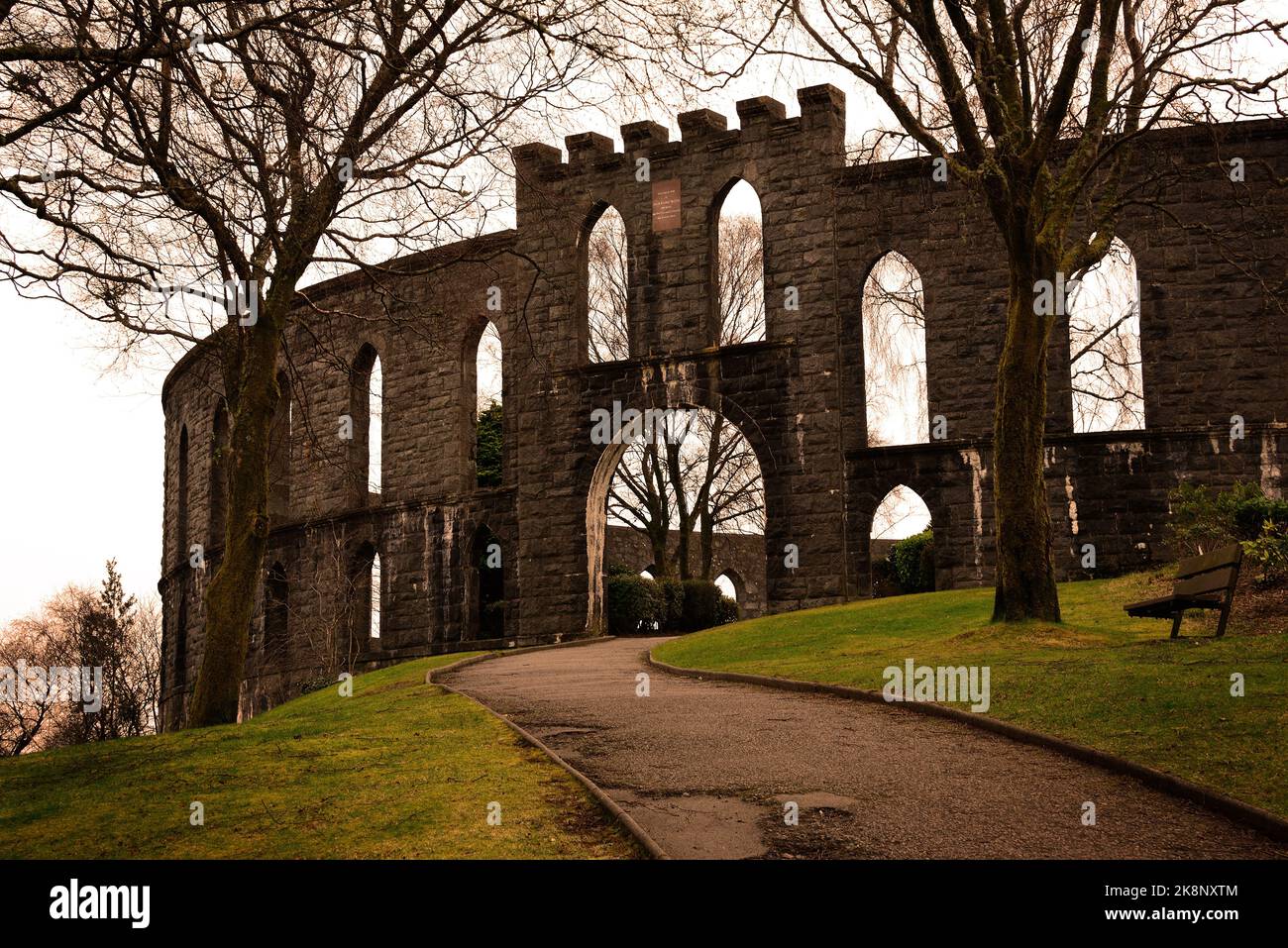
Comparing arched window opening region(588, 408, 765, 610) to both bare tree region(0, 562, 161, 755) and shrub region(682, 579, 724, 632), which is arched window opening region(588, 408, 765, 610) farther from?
bare tree region(0, 562, 161, 755)

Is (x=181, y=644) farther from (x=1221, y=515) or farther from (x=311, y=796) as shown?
(x=311, y=796)

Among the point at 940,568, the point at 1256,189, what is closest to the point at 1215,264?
the point at 1256,189

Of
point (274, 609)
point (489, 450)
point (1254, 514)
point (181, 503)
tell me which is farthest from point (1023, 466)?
point (181, 503)

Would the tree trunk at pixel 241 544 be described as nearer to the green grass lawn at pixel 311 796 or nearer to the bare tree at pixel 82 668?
the green grass lawn at pixel 311 796

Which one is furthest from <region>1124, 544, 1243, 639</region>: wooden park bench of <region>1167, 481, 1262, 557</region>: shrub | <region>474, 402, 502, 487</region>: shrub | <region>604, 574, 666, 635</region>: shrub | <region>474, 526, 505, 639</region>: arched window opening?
<region>474, 402, 502, 487</region>: shrub

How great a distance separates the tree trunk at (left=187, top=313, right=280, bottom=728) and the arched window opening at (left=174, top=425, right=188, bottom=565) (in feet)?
77.6

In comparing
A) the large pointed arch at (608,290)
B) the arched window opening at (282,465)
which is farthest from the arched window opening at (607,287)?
the arched window opening at (282,465)

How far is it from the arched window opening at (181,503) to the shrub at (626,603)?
16.0 m

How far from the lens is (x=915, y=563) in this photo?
80.7 feet

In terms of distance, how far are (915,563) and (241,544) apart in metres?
14.4

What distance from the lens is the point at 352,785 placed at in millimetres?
8266

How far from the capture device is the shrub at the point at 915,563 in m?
24.0
